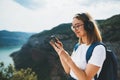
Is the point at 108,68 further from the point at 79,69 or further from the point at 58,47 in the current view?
the point at 58,47

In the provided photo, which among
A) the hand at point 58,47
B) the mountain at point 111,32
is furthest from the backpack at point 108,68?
the mountain at point 111,32

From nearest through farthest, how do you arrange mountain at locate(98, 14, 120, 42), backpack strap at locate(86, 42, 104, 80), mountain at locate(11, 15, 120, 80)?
backpack strap at locate(86, 42, 104, 80) → mountain at locate(11, 15, 120, 80) → mountain at locate(98, 14, 120, 42)

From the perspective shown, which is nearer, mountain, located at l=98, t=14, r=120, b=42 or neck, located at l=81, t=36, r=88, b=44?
neck, located at l=81, t=36, r=88, b=44

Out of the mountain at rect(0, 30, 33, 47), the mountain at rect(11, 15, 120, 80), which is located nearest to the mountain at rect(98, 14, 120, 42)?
the mountain at rect(11, 15, 120, 80)

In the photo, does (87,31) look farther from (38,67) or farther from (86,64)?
(38,67)

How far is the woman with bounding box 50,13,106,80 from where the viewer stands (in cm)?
345

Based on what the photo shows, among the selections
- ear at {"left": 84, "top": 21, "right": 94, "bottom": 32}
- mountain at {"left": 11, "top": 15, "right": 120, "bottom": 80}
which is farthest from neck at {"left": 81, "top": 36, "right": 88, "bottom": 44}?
mountain at {"left": 11, "top": 15, "right": 120, "bottom": 80}

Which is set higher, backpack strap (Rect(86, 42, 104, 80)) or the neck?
the neck

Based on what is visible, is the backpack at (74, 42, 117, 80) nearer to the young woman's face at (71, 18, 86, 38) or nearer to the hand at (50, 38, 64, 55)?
the young woman's face at (71, 18, 86, 38)

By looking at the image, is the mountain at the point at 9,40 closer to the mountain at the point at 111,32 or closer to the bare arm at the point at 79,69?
the mountain at the point at 111,32

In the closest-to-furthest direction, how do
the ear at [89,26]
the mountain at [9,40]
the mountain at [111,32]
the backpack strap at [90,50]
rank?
the backpack strap at [90,50]
the ear at [89,26]
the mountain at [111,32]
the mountain at [9,40]

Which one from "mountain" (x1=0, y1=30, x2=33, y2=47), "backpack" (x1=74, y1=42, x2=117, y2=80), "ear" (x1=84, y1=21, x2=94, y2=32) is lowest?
"mountain" (x1=0, y1=30, x2=33, y2=47)

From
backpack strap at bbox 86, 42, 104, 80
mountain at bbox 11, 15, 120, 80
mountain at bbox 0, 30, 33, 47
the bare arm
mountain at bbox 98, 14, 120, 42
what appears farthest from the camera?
mountain at bbox 0, 30, 33, 47

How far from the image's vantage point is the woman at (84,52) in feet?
11.3
